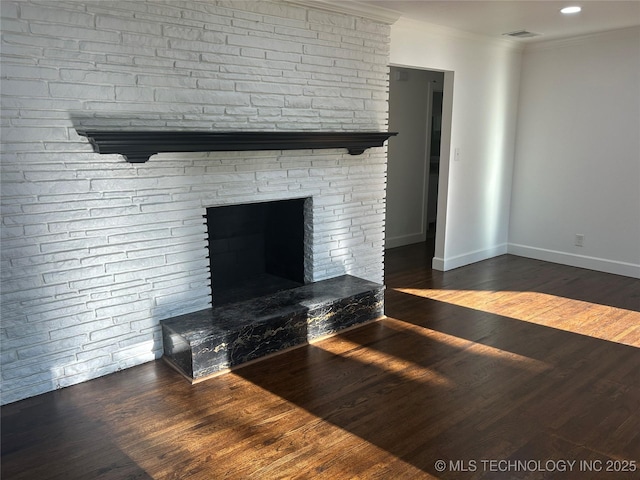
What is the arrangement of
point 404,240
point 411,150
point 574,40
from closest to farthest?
point 574,40
point 411,150
point 404,240

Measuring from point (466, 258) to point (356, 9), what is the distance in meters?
2.82

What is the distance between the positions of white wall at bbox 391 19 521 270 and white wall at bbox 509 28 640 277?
0.70 ft

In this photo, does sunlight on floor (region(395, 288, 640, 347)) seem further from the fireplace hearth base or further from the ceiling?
the ceiling

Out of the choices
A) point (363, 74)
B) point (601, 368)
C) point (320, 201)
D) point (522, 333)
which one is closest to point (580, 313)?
point (522, 333)

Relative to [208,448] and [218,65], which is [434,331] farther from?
[218,65]

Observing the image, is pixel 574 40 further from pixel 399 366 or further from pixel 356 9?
pixel 399 366

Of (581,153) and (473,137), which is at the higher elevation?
(473,137)

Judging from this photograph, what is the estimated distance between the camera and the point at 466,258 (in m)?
5.25

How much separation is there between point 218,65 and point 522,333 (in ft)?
8.87

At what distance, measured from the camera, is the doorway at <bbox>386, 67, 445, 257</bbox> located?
5.82 m

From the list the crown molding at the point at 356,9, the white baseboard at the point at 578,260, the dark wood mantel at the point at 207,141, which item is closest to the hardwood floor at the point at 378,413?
the dark wood mantel at the point at 207,141

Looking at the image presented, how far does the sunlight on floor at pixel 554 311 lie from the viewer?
11.6ft

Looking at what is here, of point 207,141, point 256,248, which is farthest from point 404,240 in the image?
point 207,141

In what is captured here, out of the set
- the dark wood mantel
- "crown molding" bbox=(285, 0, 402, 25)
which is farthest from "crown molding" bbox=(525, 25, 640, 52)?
the dark wood mantel
